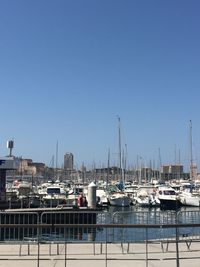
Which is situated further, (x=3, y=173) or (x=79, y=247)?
(x=3, y=173)

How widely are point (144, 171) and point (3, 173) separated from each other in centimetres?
7271

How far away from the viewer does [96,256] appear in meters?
14.3

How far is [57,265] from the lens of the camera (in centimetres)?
1289

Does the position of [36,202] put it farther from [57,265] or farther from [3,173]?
[57,265]

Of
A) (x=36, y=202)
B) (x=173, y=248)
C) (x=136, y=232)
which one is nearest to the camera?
(x=173, y=248)

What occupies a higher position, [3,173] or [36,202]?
[3,173]

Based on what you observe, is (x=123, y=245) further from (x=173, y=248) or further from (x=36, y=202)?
(x=36, y=202)

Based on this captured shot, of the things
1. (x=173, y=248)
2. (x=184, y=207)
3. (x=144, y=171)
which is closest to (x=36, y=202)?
(x=184, y=207)

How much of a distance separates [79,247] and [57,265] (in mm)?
3233

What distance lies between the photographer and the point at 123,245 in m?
16.8

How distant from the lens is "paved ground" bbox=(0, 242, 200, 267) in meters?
13.0

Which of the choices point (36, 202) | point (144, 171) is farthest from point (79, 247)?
point (144, 171)

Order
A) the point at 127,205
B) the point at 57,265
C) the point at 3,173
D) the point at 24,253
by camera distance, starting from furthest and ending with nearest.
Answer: the point at 127,205, the point at 3,173, the point at 24,253, the point at 57,265

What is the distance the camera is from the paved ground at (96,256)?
513 inches
